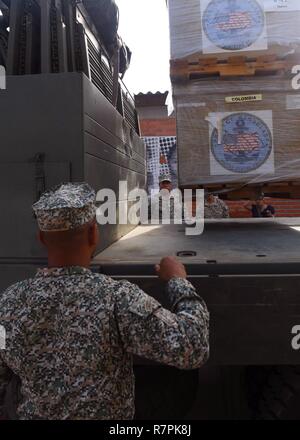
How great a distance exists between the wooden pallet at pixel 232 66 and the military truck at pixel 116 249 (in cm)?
58

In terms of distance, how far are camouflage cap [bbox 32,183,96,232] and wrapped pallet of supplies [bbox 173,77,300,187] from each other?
5.62 ft

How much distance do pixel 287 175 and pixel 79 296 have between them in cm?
210

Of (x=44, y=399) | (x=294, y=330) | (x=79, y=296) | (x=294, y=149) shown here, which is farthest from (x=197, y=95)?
(x=44, y=399)

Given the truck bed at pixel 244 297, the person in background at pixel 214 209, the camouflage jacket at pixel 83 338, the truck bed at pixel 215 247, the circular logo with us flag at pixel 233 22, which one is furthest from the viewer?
the person in background at pixel 214 209

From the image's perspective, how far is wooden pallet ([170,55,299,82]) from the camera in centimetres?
290

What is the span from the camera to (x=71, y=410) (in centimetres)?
126

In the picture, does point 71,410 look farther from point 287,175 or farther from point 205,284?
point 287,175

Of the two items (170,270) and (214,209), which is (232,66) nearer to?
(170,270)
